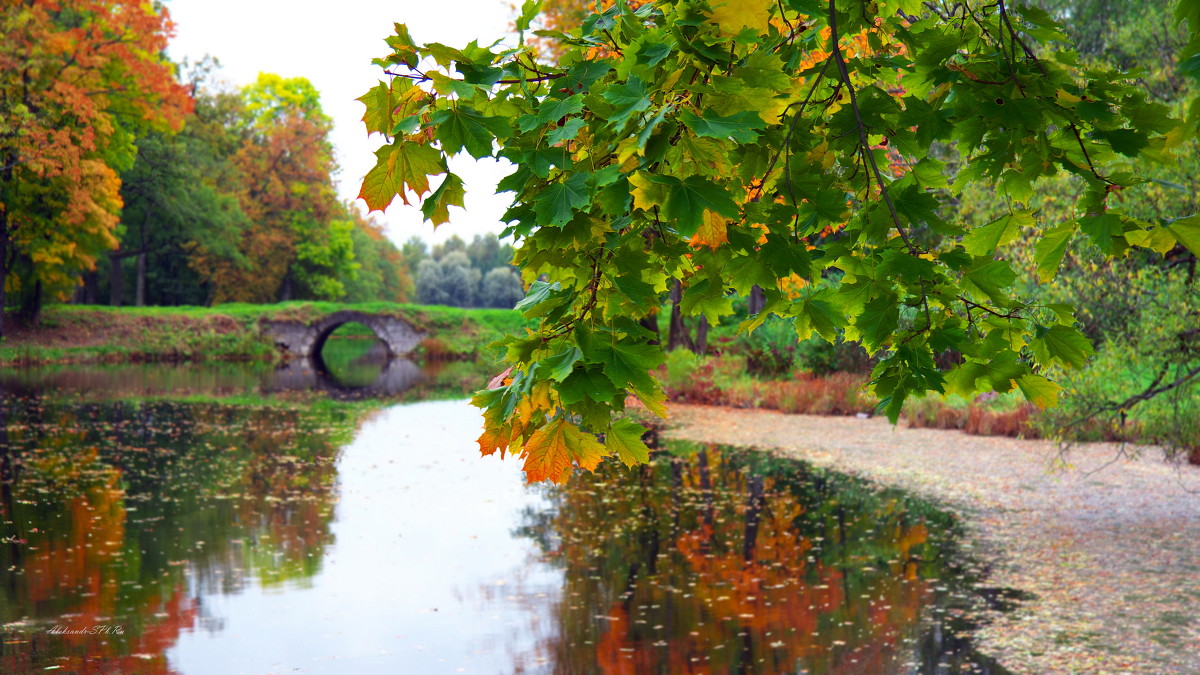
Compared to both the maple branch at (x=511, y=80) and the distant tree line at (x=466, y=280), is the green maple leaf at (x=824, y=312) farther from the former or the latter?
the distant tree line at (x=466, y=280)

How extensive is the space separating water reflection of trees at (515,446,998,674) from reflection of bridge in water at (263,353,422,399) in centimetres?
1454

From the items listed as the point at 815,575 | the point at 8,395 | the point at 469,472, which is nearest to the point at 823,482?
the point at 815,575

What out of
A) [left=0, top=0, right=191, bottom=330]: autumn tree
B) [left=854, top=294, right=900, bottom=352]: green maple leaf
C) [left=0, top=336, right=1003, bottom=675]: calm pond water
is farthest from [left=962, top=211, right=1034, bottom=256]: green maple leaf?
[left=0, top=0, right=191, bottom=330]: autumn tree

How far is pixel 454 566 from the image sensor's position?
25.3 feet

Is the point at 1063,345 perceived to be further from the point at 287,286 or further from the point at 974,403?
the point at 287,286

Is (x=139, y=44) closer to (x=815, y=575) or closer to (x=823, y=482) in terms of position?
(x=823, y=482)

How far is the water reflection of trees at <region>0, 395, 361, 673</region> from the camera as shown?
6090 mm

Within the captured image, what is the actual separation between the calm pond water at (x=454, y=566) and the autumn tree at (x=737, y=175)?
359cm

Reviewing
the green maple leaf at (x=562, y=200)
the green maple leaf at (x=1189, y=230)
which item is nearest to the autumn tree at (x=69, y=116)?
the green maple leaf at (x=562, y=200)

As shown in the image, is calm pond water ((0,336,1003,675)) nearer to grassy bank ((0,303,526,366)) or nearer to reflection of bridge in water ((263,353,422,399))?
reflection of bridge in water ((263,353,422,399))

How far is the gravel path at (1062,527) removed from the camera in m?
5.75

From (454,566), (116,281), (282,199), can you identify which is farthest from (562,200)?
(282,199)

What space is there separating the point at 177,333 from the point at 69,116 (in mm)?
8825

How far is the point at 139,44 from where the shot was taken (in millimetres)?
28500
